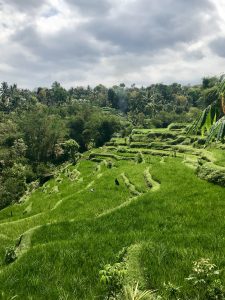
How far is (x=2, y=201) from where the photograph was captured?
5778cm

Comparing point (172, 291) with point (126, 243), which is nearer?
point (172, 291)

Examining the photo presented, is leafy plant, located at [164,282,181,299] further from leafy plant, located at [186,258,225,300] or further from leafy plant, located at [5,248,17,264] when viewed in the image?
leafy plant, located at [5,248,17,264]

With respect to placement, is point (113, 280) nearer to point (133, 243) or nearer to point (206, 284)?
point (206, 284)

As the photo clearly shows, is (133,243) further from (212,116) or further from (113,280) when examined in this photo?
(212,116)

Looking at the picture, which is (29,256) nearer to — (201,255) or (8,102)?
(201,255)

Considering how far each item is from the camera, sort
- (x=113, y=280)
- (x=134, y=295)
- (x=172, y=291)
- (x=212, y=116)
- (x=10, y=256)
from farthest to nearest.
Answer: (x=10, y=256), (x=172, y=291), (x=113, y=280), (x=134, y=295), (x=212, y=116)

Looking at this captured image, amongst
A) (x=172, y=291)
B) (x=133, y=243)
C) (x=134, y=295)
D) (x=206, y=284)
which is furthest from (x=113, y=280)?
(x=133, y=243)

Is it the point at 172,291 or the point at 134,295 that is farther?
the point at 172,291

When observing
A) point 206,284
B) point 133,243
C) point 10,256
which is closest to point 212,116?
point 206,284

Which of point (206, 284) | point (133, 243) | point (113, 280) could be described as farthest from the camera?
point (133, 243)

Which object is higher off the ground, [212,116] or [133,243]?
[212,116]

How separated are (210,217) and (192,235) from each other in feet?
9.73

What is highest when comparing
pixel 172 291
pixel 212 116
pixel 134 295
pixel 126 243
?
→ pixel 212 116

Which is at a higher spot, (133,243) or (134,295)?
(134,295)
